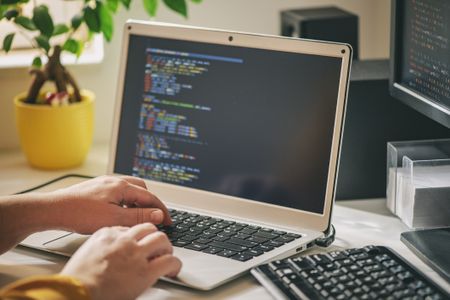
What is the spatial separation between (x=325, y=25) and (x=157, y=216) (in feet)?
2.45

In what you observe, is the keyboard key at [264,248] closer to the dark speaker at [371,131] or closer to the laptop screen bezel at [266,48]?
the laptop screen bezel at [266,48]

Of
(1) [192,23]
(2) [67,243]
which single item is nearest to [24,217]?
(2) [67,243]

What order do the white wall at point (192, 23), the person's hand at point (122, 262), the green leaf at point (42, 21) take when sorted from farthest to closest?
the white wall at point (192, 23), the green leaf at point (42, 21), the person's hand at point (122, 262)

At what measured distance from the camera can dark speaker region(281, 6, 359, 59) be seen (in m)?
1.84

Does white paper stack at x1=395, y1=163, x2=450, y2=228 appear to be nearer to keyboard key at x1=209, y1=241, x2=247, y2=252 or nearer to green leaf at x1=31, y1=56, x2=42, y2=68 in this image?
keyboard key at x1=209, y1=241, x2=247, y2=252

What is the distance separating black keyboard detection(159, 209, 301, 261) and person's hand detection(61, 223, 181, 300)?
110mm

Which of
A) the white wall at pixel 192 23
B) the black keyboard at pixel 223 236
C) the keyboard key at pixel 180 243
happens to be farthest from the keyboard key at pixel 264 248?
the white wall at pixel 192 23

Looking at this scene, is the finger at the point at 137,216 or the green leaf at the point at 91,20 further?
the green leaf at the point at 91,20

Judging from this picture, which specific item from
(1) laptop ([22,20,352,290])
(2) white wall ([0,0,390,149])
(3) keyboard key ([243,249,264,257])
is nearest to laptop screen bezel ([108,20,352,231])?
(1) laptop ([22,20,352,290])

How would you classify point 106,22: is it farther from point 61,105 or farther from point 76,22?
point 61,105

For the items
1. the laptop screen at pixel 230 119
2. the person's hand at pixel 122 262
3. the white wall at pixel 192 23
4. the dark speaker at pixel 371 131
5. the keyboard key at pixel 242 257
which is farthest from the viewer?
the white wall at pixel 192 23

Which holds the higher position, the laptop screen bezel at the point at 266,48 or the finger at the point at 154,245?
the laptop screen bezel at the point at 266,48

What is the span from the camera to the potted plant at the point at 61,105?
169 centimetres

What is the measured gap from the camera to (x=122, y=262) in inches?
42.8
